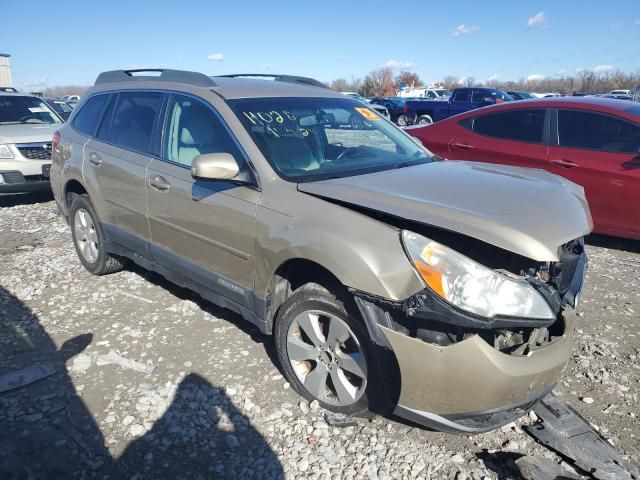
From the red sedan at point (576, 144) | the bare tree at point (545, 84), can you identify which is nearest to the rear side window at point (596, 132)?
the red sedan at point (576, 144)

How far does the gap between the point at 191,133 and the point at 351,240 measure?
1690mm

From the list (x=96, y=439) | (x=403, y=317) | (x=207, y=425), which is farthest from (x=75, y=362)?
(x=403, y=317)

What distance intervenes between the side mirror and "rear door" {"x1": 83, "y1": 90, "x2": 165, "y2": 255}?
1.04m

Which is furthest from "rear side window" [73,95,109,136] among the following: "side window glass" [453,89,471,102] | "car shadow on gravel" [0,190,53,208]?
"side window glass" [453,89,471,102]

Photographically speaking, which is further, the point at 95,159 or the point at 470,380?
the point at 95,159

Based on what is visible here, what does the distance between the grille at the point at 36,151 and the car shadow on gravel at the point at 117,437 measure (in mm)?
5141

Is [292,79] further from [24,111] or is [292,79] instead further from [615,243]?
[24,111]

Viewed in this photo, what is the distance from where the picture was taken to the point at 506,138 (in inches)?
231

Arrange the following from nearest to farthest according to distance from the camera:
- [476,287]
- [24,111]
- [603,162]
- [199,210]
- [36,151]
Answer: [476,287] < [199,210] < [603,162] < [36,151] < [24,111]

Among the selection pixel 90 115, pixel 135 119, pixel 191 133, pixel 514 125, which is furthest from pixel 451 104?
pixel 191 133

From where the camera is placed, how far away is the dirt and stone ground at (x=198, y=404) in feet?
8.18

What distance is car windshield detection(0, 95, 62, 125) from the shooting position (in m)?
8.38

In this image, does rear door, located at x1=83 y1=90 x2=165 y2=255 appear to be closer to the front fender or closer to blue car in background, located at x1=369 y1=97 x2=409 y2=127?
the front fender

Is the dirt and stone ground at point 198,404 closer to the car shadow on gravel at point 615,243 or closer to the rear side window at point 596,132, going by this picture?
the car shadow on gravel at point 615,243
